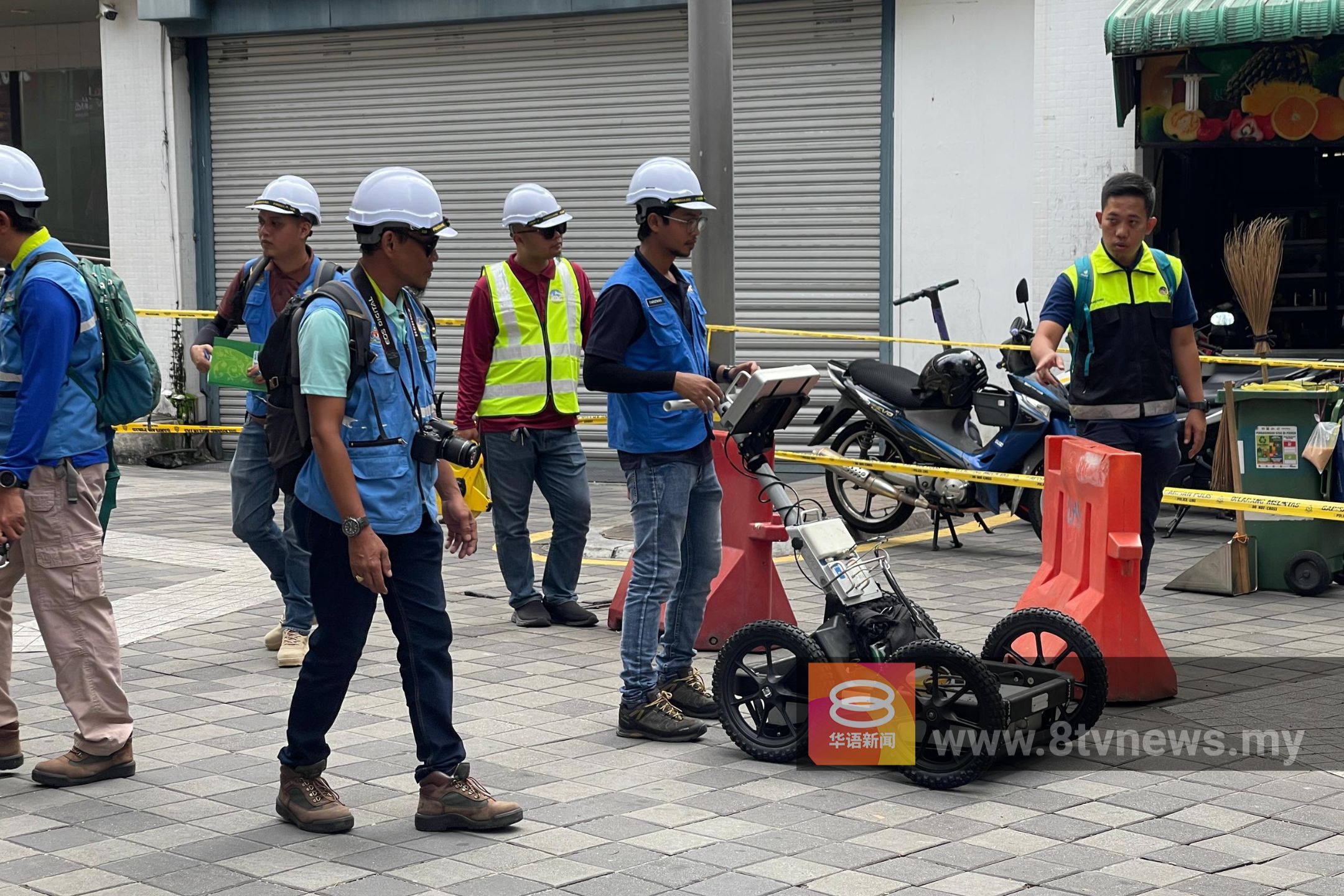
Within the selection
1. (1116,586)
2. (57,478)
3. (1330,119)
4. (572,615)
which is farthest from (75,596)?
(1330,119)

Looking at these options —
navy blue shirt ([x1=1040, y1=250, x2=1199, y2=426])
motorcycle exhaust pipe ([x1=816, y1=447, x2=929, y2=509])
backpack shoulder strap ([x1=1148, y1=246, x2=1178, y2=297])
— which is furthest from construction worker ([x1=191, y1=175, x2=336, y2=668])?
motorcycle exhaust pipe ([x1=816, y1=447, x2=929, y2=509])

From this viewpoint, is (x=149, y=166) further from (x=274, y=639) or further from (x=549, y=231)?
(x=274, y=639)

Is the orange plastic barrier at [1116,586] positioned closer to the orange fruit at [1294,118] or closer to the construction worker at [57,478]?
the construction worker at [57,478]

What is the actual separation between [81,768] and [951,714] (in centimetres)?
274

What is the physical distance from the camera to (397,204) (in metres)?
4.65

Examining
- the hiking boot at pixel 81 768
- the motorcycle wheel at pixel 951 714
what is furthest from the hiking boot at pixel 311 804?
the motorcycle wheel at pixel 951 714

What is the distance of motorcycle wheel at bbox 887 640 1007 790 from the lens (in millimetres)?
4977

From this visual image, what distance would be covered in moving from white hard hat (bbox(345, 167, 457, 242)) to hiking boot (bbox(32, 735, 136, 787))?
1.93 m

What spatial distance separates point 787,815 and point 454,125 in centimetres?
1046

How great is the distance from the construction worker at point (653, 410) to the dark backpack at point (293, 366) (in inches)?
46.2

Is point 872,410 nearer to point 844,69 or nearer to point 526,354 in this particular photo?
point 526,354

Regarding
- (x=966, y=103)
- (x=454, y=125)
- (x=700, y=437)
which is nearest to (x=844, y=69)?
(x=966, y=103)

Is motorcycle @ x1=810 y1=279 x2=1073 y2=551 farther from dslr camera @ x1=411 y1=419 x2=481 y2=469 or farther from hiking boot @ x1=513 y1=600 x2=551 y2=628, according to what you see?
dslr camera @ x1=411 y1=419 x2=481 y2=469

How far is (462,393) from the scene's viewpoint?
25.5 feet
